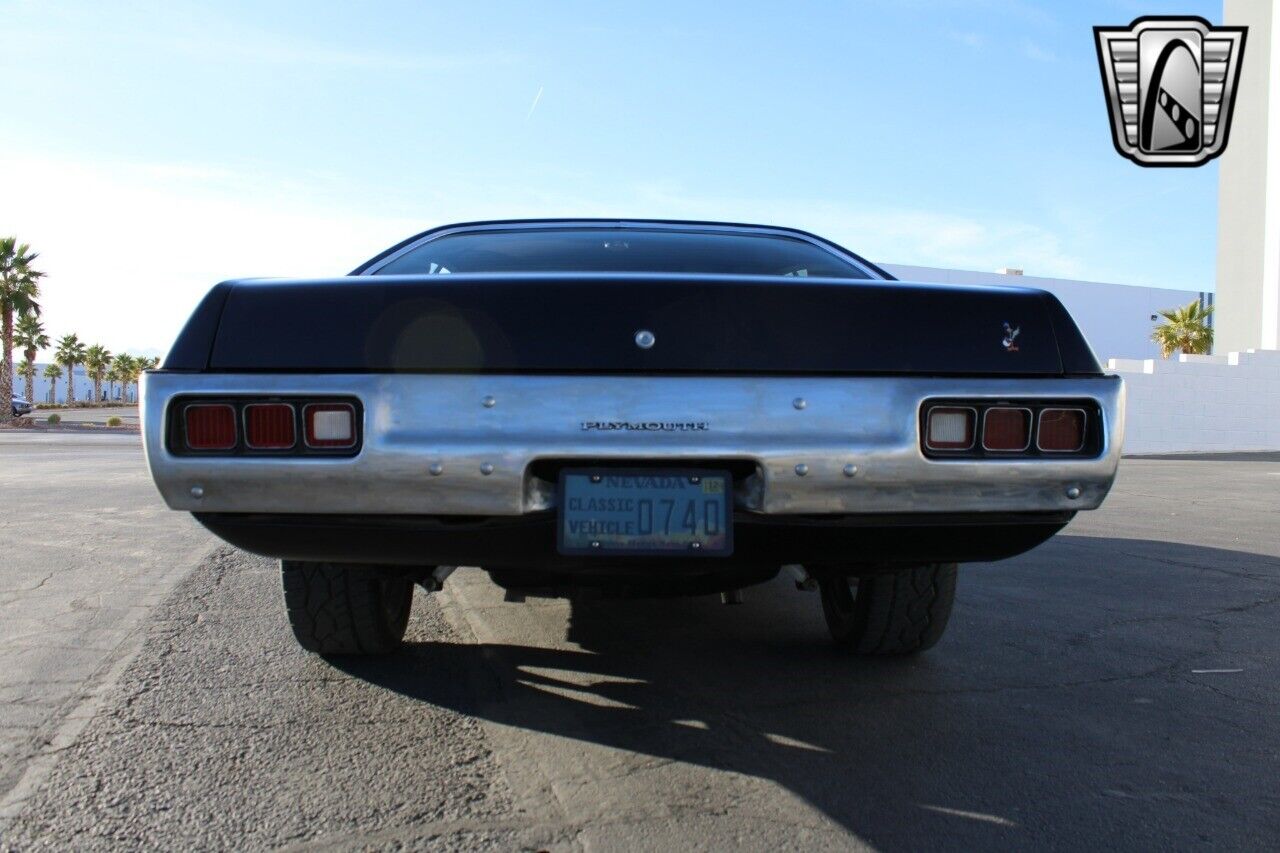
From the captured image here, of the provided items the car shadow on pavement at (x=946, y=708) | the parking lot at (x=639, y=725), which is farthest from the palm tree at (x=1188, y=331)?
the car shadow on pavement at (x=946, y=708)

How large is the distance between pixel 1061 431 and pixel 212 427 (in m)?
1.92

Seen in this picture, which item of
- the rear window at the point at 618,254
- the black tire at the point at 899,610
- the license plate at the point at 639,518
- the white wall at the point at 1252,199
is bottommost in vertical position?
the black tire at the point at 899,610

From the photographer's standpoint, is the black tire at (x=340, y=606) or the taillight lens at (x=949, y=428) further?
the black tire at (x=340, y=606)

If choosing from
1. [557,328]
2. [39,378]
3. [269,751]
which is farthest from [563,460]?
[39,378]

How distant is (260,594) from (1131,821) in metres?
3.80

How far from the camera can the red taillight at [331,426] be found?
2.21 m

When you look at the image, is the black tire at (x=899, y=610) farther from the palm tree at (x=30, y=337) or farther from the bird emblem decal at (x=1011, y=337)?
the palm tree at (x=30, y=337)

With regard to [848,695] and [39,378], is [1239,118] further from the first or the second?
[39,378]

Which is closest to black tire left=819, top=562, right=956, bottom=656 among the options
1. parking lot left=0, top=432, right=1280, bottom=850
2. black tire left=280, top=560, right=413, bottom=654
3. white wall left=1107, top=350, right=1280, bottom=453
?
parking lot left=0, top=432, right=1280, bottom=850

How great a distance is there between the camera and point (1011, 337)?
7.68 feet

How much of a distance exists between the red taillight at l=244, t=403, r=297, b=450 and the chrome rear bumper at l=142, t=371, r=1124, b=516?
4cm

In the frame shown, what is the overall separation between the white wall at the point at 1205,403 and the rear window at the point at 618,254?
76.4 feet

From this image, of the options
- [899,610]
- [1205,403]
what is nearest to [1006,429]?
[899,610]

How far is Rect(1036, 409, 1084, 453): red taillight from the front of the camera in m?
2.27
